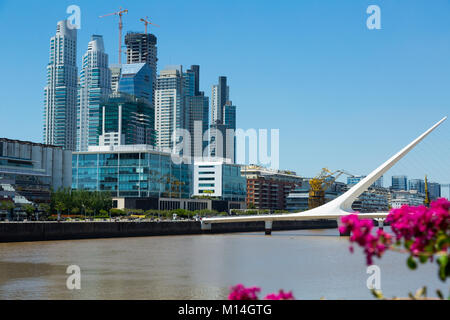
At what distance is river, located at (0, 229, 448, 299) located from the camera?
2027 centimetres

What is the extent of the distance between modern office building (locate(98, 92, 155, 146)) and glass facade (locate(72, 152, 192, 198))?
69873 millimetres

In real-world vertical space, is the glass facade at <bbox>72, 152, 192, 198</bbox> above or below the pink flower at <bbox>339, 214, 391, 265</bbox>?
above

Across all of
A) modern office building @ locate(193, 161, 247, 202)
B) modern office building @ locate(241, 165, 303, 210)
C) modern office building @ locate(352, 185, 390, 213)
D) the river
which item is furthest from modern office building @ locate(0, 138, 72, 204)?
modern office building @ locate(352, 185, 390, 213)

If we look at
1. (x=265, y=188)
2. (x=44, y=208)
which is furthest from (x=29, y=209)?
(x=265, y=188)

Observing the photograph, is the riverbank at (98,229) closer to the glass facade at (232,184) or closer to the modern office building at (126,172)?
the modern office building at (126,172)

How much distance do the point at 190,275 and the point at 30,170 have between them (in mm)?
58130

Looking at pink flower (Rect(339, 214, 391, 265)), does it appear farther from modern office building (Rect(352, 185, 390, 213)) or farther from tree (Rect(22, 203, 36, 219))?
modern office building (Rect(352, 185, 390, 213))

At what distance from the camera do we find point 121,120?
6905 inches

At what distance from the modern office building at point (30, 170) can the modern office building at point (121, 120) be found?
8244 cm

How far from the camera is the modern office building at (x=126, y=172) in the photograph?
9944cm

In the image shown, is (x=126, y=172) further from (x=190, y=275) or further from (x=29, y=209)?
(x=190, y=275)
